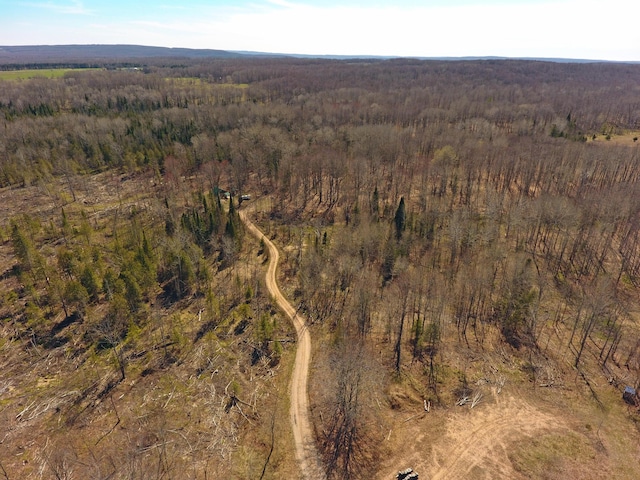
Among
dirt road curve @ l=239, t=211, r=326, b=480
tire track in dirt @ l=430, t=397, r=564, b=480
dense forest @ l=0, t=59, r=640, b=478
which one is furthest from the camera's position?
dense forest @ l=0, t=59, r=640, b=478

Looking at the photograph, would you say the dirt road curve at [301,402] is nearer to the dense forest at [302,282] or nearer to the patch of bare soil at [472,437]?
the dense forest at [302,282]

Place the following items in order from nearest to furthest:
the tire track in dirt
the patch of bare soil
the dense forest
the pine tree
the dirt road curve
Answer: the tire track in dirt < the patch of bare soil < the dirt road curve < the dense forest < the pine tree

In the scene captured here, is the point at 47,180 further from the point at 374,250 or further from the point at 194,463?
the point at 194,463

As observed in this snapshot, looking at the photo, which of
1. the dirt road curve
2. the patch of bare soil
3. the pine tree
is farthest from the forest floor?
the pine tree

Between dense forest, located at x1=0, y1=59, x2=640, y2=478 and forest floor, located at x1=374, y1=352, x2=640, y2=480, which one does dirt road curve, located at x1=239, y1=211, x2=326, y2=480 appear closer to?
dense forest, located at x1=0, y1=59, x2=640, y2=478

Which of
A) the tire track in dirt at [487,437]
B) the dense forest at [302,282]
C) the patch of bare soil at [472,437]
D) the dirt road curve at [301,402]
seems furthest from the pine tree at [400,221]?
the tire track in dirt at [487,437]

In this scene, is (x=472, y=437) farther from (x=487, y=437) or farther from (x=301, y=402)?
(x=301, y=402)
